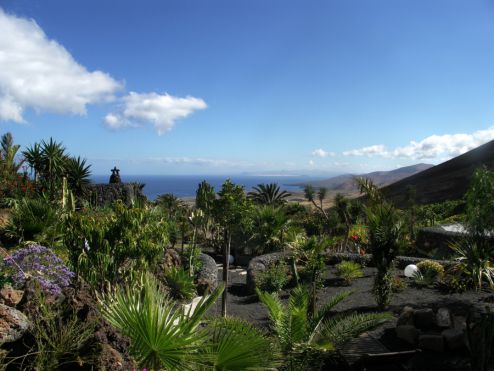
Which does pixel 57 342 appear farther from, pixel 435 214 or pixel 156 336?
pixel 435 214

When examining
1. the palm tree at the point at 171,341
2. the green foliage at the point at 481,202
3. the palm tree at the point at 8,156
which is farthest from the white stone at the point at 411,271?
the palm tree at the point at 8,156

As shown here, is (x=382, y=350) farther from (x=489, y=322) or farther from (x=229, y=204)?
(x=229, y=204)

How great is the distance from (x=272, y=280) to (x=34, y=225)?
6.78 meters

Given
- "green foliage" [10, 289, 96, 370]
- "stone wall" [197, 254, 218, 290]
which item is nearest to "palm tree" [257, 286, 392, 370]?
"green foliage" [10, 289, 96, 370]

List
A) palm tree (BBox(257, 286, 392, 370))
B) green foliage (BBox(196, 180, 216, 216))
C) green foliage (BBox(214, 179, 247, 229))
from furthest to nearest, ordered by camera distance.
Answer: green foliage (BBox(196, 180, 216, 216)) < green foliage (BBox(214, 179, 247, 229)) < palm tree (BBox(257, 286, 392, 370))

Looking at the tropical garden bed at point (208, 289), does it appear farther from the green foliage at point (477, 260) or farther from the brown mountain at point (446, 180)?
the brown mountain at point (446, 180)

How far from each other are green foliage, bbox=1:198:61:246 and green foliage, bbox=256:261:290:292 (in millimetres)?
5775

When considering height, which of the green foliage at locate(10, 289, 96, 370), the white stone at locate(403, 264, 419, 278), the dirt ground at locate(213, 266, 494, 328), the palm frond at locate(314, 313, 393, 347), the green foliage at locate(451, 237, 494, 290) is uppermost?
the green foliage at locate(10, 289, 96, 370)

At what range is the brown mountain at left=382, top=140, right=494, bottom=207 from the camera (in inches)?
2281

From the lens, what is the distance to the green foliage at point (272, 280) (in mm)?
11922

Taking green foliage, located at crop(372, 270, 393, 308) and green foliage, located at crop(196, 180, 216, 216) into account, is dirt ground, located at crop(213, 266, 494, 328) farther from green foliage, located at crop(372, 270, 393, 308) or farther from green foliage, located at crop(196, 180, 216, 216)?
green foliage, located at crop(196, 180, 216, 216)

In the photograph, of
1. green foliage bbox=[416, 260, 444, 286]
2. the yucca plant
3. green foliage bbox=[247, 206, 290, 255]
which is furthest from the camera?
green foliage bbox=[247, 206, 290, 255]

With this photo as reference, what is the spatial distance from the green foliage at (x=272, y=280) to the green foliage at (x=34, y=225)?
5.77 metres

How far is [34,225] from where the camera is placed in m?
11.4
